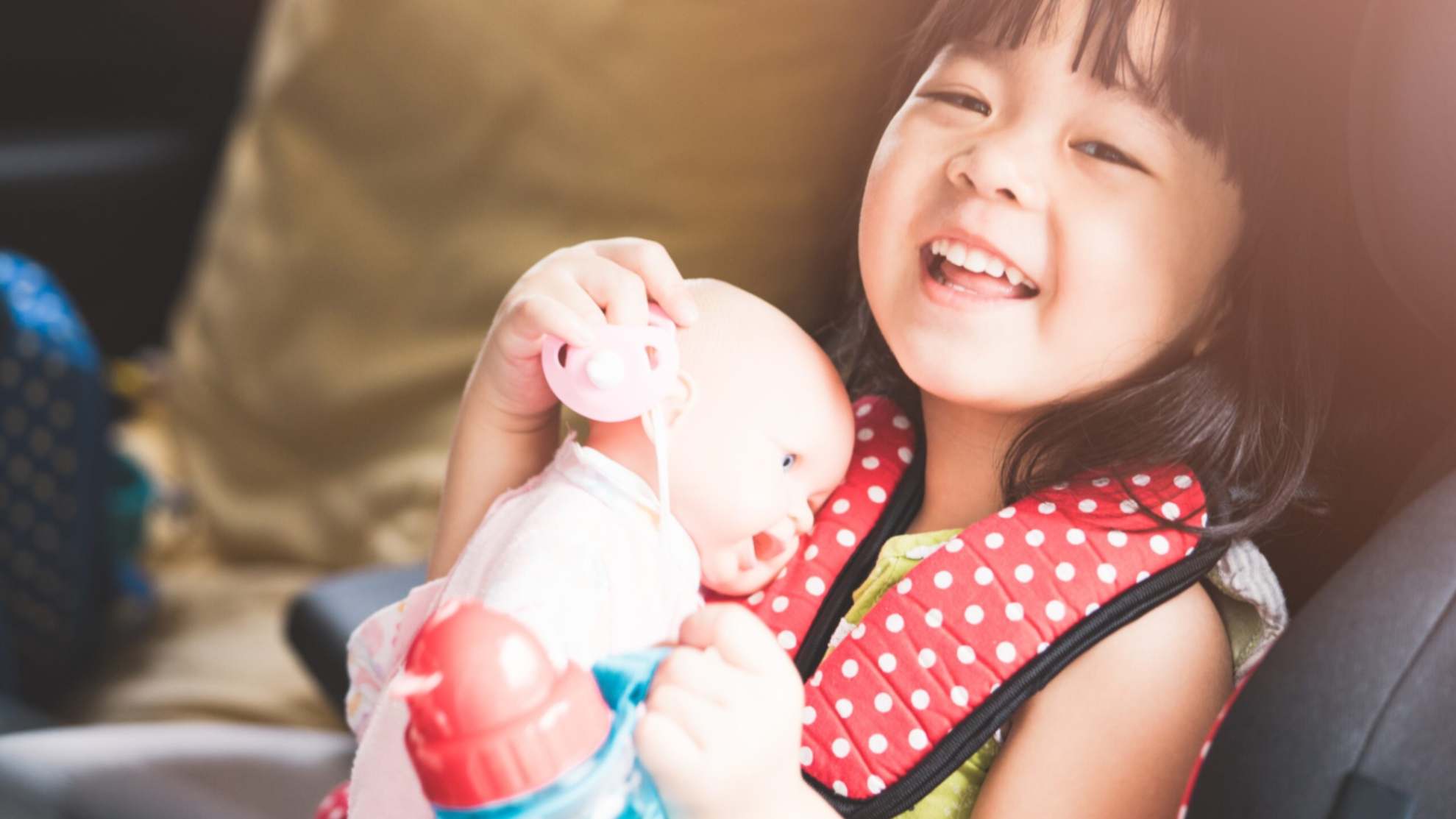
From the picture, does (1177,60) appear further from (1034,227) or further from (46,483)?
(46,483)

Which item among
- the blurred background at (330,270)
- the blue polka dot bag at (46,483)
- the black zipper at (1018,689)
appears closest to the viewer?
the black zipper at (1018,689)

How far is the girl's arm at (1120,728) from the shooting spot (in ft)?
1.36

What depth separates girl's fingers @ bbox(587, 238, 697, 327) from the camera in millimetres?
437

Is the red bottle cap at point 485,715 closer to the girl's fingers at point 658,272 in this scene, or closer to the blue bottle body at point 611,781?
the blue bottle body at point 611,781

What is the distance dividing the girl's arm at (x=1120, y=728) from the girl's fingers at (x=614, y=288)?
0.17 m

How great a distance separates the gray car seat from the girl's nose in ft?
0.30

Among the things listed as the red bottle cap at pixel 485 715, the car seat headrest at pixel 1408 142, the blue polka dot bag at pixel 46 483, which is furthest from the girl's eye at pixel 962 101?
the blue polka dot bag at pixel 46 483

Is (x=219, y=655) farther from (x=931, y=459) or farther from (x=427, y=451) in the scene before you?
(x=931, y=459)

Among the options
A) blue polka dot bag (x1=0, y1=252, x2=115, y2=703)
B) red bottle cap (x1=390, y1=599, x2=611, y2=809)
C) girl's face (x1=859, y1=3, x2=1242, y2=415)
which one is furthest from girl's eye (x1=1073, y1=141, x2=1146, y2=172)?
blue polka dot bag (x1=0, y1=252, x2=115, y2=703)

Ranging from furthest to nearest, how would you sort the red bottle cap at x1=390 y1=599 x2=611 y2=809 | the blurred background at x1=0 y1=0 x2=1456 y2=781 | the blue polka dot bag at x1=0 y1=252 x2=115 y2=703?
the blue polka dot bag at x1=0 y1=252 x2=115 y2=703 → the blurred background at x1=0 y1=0 x2=1456 y2=781 → the red bottle cap at x1=390 y1=599 x2=611 y2=809

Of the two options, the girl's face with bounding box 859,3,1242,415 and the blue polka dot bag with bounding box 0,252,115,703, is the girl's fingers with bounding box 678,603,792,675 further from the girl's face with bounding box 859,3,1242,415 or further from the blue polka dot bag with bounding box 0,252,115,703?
the blue polka dot bag with bounding box 0,252,115,703

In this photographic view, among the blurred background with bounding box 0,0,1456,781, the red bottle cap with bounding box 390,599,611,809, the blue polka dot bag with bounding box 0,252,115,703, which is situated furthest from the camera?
the blue polka dot bag with bounding box 0,252,115,703

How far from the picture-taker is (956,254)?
418 millimetres

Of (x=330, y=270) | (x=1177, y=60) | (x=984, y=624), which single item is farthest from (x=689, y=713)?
(x=330, y=270)
